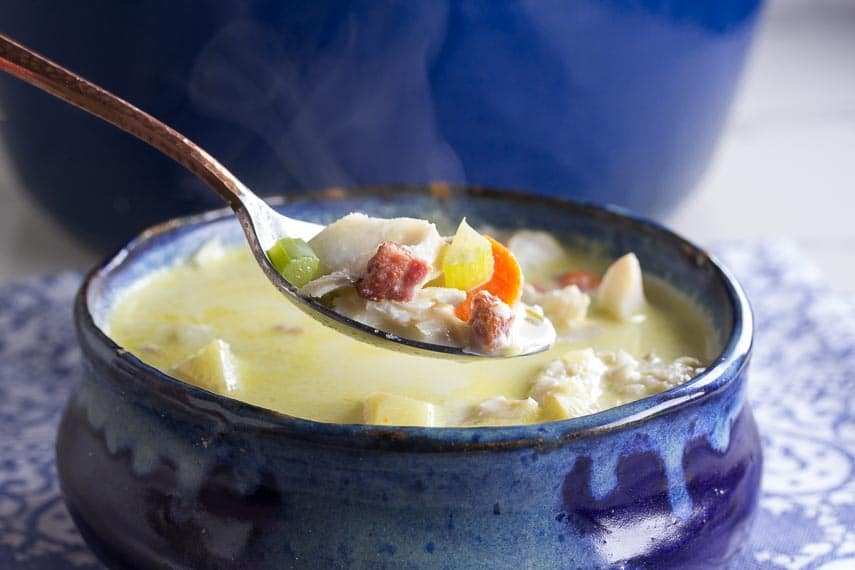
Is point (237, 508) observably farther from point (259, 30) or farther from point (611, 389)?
point (259, 30)

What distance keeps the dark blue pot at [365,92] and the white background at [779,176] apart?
12.3 inches

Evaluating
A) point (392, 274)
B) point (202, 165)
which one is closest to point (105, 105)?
point (202, 165)

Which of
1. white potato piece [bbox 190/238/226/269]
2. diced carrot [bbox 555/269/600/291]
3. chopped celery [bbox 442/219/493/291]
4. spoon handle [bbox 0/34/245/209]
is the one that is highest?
spoon handle [bbox 0/34/245/209]

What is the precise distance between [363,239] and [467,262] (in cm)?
13

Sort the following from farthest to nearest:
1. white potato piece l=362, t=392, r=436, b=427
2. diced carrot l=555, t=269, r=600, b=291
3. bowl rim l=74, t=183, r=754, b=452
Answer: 1. diced carrot l=555, t=269, r=600, b=291
2. white potato piece l=362, t=392, r=436, b=427
3. bowl rim l=74, t=183, r=754, b=452

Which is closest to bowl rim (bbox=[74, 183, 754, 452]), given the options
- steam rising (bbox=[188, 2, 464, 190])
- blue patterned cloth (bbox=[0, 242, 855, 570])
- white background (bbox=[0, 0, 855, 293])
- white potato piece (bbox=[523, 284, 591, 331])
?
white potato piece (bbox=[523, 284, 591, 331])

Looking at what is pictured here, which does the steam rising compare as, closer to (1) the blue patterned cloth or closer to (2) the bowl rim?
(1) the blue patterned cloth

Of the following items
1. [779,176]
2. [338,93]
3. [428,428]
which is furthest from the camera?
[779,176]

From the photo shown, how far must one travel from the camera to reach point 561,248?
73.0 inches

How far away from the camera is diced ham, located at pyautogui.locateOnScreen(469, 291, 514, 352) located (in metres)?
1.31

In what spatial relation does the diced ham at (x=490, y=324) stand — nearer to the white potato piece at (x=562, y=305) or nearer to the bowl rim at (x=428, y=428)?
the bowl rim at (x=428, y=428)

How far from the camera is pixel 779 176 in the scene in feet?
11.3

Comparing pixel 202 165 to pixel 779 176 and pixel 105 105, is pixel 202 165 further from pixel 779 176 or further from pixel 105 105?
pixel 779 176

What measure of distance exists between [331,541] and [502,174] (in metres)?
1.42
